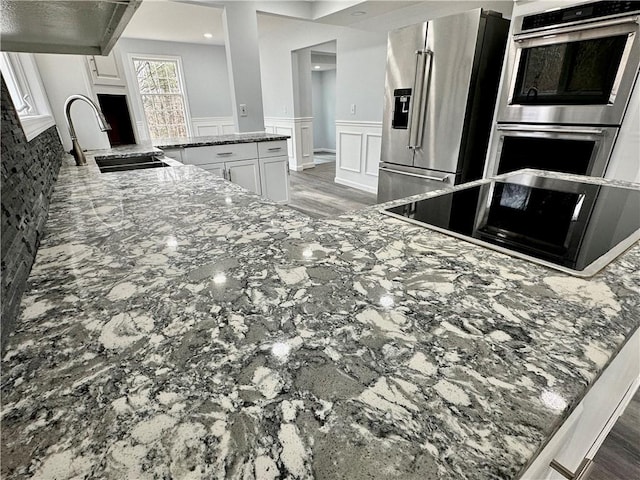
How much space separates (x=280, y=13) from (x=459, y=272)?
3.70m

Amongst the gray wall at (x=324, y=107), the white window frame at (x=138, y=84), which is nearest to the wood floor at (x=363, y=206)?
the gray wall at (x=324, y=107)

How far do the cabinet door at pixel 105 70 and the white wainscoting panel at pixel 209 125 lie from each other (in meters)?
4.06

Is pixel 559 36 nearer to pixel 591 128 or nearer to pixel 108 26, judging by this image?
pixel 591 128

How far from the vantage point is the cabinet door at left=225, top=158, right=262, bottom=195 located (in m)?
3.01

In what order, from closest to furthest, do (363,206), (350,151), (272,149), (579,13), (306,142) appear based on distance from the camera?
(579,13) < (272,149) < (363,206) < (350,151) < (306,142)

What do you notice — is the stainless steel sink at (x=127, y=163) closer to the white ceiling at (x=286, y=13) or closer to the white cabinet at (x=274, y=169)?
the white cabinet at (x=274, y=169)

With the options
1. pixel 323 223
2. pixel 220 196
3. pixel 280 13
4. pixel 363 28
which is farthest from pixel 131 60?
pixel 323 223

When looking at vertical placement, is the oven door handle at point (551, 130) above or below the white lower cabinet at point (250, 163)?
above

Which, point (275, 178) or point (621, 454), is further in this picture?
point (275, 178)

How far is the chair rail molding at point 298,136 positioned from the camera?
584 centimetres

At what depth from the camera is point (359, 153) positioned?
4.51 metres

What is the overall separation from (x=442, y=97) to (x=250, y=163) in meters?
1.82

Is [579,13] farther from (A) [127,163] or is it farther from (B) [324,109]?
(B) [324,109]

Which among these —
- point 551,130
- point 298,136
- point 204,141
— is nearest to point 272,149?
point 204,141
